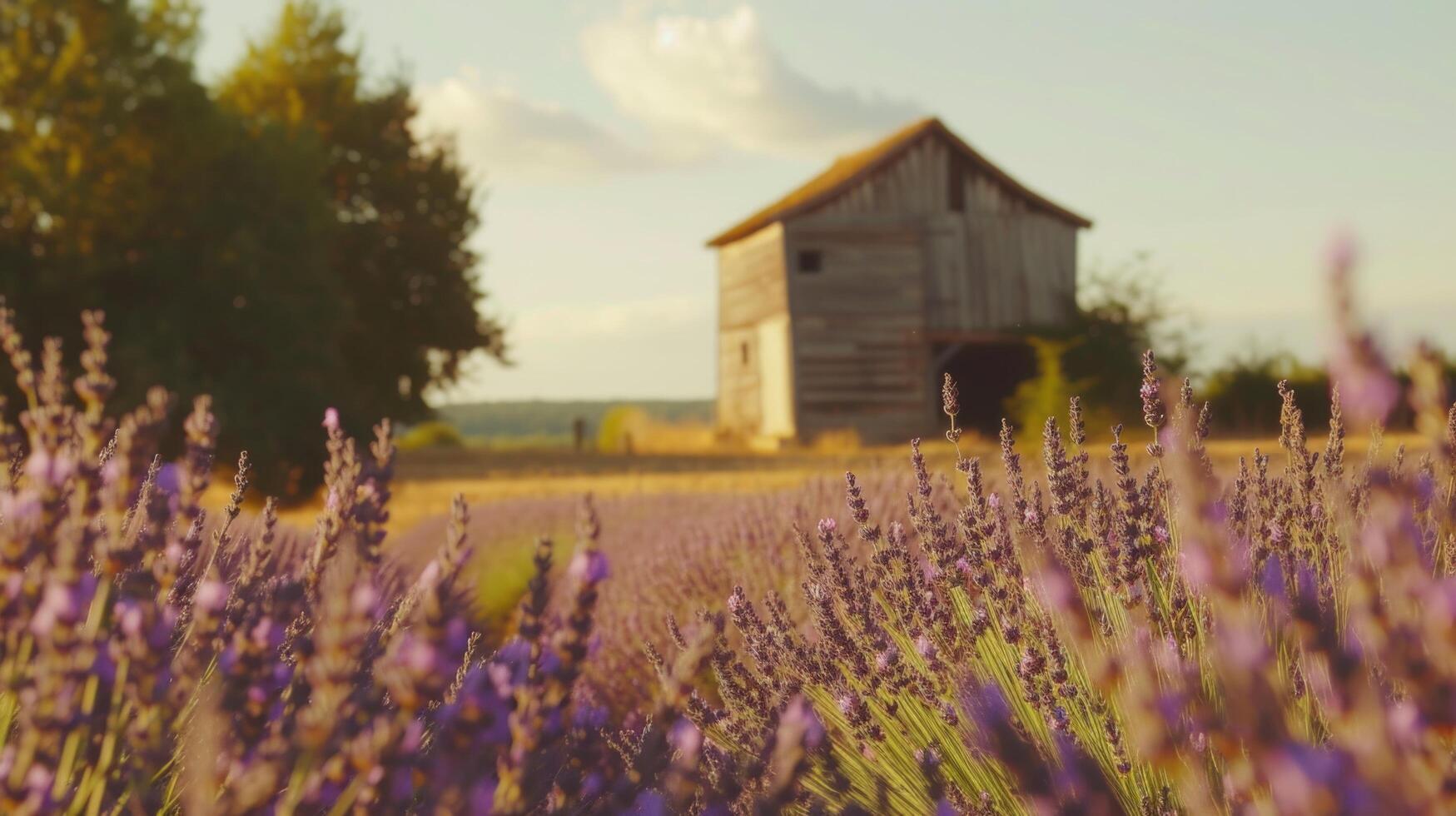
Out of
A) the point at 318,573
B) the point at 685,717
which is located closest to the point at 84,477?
the point at 318,573

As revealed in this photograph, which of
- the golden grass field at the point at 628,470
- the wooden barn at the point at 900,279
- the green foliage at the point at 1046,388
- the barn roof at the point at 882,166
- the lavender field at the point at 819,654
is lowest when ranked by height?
the golden grass field at the point at 628,470

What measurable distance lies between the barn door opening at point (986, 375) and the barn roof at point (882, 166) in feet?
9.60

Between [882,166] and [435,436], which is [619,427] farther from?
Result: [882,166]

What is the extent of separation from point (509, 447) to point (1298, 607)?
33.3 meters

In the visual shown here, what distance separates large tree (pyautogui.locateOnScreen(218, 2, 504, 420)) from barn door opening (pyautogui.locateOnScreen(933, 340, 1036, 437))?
10313mm

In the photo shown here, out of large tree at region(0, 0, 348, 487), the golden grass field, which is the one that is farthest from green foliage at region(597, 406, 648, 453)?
large tree at region(0, 0, 348, 487)

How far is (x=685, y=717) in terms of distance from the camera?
2613mm

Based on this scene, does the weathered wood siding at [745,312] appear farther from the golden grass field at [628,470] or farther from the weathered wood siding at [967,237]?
the weathered wood siding at [967,237]

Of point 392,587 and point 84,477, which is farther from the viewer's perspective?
point 392,587

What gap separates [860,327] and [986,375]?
3.85 m

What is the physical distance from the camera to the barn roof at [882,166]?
2296 cm

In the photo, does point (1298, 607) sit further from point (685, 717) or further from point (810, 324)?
point (810, 324)

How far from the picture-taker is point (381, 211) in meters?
26.4

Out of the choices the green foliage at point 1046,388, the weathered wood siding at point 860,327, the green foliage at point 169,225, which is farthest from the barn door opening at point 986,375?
the green foliage at point 169,225
